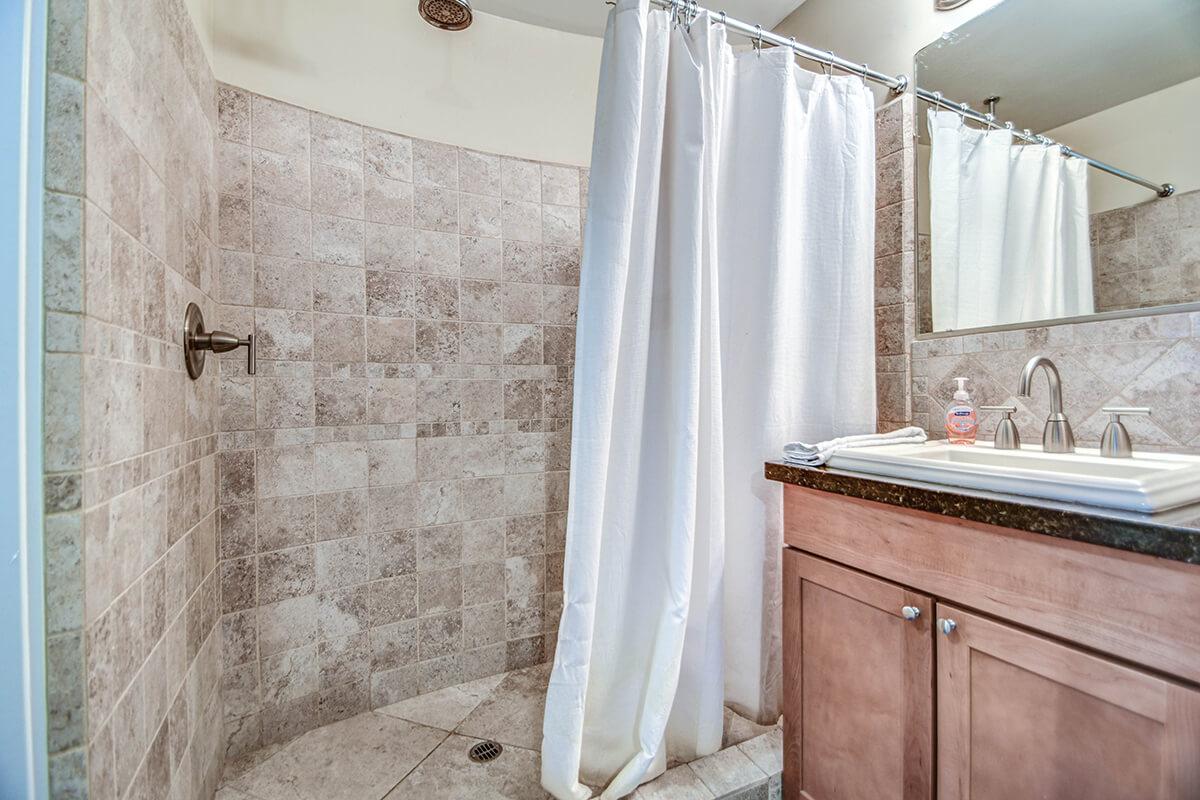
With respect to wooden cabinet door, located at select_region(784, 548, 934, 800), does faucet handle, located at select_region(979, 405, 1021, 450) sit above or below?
above

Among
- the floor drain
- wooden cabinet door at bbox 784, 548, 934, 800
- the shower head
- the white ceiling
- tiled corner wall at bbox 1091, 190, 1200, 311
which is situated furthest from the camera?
the white ceiling

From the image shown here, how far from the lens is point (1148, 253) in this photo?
1.10m

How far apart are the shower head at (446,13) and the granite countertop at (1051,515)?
1.71m

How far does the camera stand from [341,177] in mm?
1552

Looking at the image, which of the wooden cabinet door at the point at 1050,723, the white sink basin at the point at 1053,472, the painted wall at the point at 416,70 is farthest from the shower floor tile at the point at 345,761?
the painted wall at the point at 416,70

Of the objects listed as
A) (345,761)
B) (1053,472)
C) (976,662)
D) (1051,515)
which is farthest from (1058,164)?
(345,761)

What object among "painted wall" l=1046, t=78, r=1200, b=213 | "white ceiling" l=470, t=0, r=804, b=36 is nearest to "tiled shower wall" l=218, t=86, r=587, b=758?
"white ceiling" l=470, t=0, r=804, b=36

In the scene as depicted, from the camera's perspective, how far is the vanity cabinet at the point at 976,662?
668mm

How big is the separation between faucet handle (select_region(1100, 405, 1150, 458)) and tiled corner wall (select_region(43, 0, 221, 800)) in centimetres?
174

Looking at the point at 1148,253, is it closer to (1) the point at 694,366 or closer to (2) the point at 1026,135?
(2) the point at 1026,135

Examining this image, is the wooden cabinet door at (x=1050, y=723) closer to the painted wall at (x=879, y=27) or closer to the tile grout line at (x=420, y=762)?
the tile grout line at (x=420, y=762)

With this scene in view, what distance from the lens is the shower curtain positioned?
118 centimetres

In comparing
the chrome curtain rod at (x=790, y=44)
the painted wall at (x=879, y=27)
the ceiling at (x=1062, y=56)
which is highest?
the painted wall at (x=879, y=27)

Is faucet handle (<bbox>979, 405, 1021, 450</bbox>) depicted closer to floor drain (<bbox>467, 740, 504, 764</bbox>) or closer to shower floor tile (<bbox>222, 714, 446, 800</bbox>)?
floor drain (<bbox>467, 740, 504, 764</bbox>)
